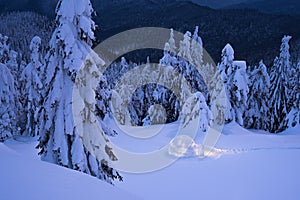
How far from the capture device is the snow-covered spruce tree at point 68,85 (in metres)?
9.83

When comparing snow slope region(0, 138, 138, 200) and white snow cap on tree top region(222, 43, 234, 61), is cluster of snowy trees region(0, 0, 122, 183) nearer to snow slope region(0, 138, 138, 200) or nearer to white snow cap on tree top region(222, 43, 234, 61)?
snow slope region(0, 138, 138, 200)

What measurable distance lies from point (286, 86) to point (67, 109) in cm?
2980

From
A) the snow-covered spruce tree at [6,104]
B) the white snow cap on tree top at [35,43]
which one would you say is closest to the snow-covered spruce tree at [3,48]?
the white snow cap on tree top at [35,43]

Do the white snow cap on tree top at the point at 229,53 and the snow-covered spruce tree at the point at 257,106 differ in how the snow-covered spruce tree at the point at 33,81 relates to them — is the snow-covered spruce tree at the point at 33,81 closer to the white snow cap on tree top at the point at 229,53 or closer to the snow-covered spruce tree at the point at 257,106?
the white snow cap on tree top at the point at 229,53

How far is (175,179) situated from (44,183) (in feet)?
34.4

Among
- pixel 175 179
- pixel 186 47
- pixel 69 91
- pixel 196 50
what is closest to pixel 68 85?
pixel 69 91

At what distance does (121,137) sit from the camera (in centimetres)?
2464

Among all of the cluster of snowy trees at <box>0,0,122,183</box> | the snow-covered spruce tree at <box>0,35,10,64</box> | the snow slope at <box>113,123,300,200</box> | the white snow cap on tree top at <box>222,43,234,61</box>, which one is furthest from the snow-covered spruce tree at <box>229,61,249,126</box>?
the snow-covered spruce tree at <box>0,35,10,64</box>

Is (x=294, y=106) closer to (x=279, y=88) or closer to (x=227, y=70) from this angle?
(x=279, y=88)

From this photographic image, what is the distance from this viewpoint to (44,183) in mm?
4891

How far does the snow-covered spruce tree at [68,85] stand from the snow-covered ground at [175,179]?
154cm

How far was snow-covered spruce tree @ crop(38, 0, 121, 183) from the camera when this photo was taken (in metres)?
9.83

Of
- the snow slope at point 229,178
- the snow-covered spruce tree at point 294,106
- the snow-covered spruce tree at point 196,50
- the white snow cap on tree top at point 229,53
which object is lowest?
the snow slope at point 229,178

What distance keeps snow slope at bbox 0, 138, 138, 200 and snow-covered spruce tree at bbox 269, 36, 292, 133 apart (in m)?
30.3
